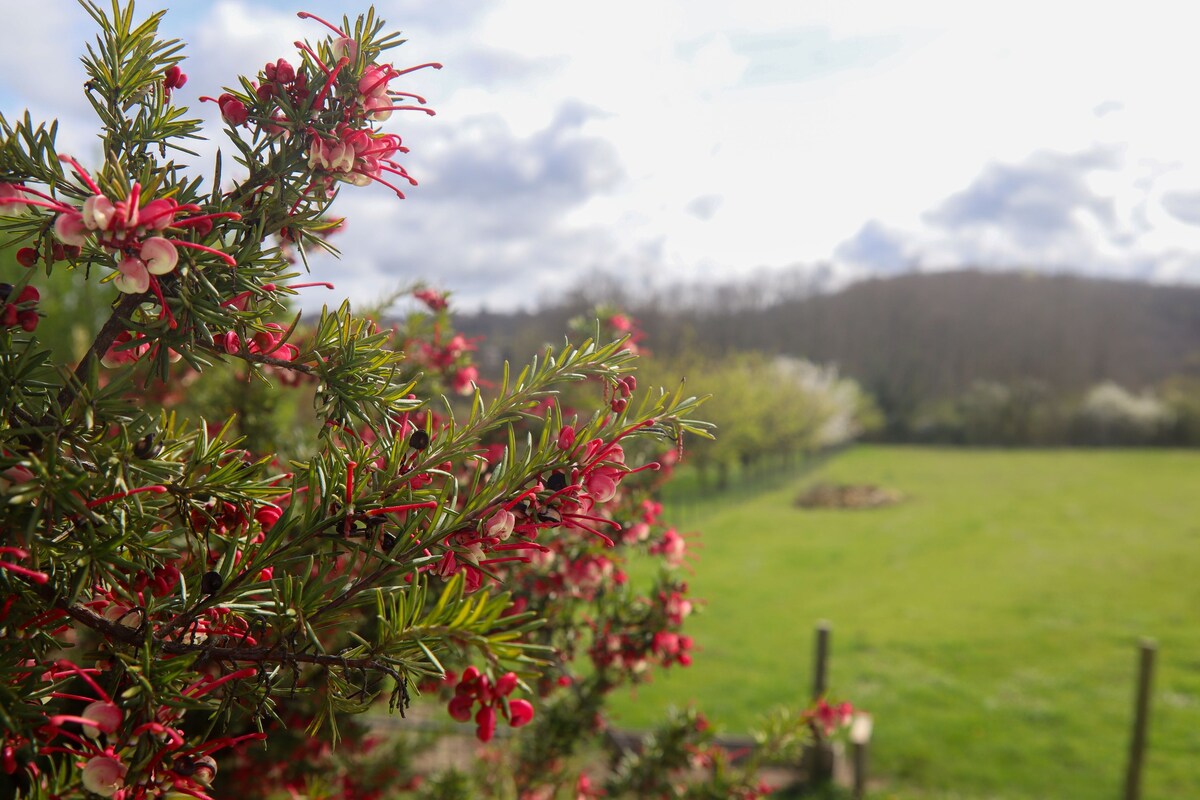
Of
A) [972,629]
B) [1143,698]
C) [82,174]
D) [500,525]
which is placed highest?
[82,174]

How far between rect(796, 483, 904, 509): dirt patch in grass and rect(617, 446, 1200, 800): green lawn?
73 centimetres

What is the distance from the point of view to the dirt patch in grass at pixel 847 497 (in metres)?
21.3

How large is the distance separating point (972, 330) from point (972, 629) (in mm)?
59641

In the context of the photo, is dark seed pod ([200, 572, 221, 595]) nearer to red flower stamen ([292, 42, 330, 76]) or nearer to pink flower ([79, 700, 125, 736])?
pink flower ([79, 700, 125, 736])

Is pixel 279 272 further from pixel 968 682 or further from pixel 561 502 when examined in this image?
pixel 968 682

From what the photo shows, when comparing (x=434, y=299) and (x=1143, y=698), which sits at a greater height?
(x=434, y=299)

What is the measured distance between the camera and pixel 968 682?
921 cm

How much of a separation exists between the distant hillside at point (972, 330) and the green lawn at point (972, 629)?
586 inches

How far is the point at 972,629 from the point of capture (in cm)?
1112

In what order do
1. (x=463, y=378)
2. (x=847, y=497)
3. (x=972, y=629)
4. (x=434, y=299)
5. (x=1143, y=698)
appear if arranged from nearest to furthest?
1. (x=463, y=378)
2. (x=434, y=299)
3. (x=1143, y=698)
4. (x=972, y=629)
5. (x=847, y=497)

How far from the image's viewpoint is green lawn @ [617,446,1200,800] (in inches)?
288

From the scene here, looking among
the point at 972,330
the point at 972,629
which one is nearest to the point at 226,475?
the point at 972,629

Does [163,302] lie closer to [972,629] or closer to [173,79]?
[173,79]

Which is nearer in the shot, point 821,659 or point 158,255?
point 158,255
